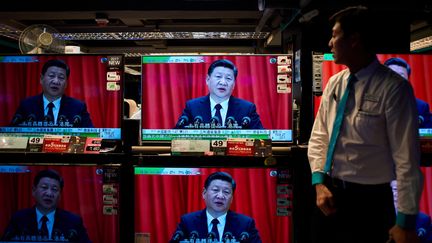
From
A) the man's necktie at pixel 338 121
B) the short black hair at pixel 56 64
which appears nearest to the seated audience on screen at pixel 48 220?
the short black hair at pixel 56 64

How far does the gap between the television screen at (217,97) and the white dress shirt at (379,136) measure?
68cm

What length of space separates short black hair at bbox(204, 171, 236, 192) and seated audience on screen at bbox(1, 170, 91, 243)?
976 millimetres

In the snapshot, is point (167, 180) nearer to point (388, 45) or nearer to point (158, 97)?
point (158, 97)

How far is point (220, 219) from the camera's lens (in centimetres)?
294

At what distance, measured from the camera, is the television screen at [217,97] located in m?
2.92

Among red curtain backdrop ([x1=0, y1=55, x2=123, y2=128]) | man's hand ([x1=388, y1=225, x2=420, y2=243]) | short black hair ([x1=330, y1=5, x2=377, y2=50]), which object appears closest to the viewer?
man's hand ([x1=388, y1=225, x2=420, y2=243])

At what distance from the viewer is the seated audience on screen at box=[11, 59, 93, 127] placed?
2.97 m

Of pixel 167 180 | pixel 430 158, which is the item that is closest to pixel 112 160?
pixel 167 180

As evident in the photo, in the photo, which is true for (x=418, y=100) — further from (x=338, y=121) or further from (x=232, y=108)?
(x=232, y=108)

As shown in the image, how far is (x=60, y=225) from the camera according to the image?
299cm

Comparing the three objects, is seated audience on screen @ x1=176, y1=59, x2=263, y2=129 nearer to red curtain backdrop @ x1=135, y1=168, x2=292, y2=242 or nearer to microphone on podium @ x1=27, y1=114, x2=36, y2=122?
red curtain backdrop @ x1=135, y1=168, x2=292, y2=242

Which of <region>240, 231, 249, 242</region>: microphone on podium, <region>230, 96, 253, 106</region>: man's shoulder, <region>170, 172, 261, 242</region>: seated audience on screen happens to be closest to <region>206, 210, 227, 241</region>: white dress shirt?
<region>170, 172, 261, 242</region>: seated audience on screen

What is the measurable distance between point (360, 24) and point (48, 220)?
2488 millimetres

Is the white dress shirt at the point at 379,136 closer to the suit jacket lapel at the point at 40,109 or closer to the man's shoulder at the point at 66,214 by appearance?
the man's shoulder at the point at 66,214
